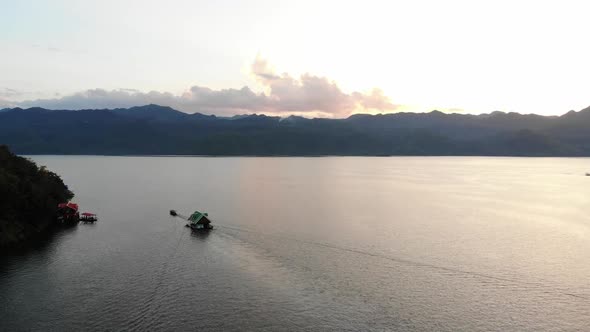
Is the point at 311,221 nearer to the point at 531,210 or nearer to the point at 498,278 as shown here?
the point at 498,278

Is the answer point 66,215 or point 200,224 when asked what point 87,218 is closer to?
point 66,215

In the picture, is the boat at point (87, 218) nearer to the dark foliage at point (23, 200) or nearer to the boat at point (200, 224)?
the dark foliage at point (23, 200)

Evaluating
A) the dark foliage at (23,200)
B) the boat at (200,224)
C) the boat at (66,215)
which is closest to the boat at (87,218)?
the boat at (66,215)

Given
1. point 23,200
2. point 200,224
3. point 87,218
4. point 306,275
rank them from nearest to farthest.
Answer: point 306,275
point 23,200
point 200,224
point 87,218

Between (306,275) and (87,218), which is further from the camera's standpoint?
(87,218)

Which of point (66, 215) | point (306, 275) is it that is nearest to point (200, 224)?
point (66, 215)

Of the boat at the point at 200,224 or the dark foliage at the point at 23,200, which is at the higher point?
the dark foliage at the point at 23,200

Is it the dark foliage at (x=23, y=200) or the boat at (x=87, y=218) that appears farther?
the boat at (x=87, y=218)

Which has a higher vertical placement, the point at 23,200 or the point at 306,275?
the point at 23,200
